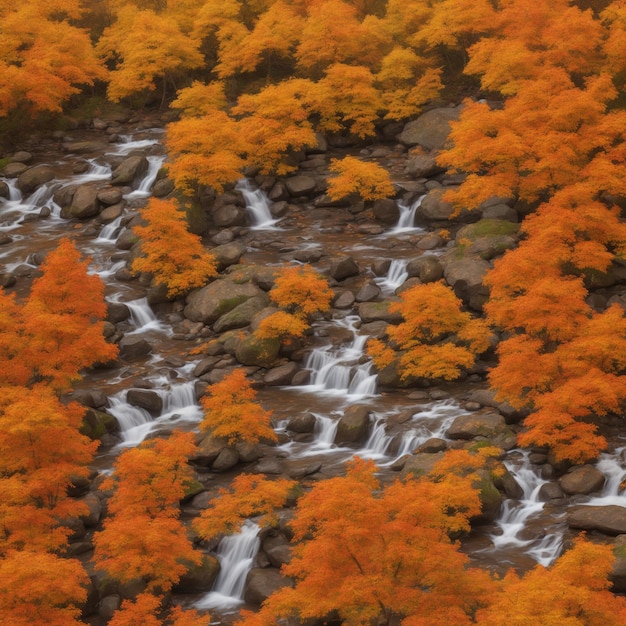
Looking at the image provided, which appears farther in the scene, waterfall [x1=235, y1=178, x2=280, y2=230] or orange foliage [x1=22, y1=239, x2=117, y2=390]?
waterfall [x1=235, y1=178, x2=280, y2=230]

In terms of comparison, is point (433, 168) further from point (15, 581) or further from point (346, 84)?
point (15, 581)

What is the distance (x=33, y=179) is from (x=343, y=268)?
21.7 meters

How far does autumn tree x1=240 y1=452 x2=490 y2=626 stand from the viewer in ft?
66.2

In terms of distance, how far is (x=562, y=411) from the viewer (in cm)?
2848

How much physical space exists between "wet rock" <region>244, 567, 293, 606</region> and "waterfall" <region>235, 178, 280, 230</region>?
26046 millimetres

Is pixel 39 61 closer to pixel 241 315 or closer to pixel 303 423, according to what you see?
pixel 241 315

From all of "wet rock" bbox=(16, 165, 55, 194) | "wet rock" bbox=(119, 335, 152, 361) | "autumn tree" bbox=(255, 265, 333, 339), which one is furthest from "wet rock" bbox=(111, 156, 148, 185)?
"autumn tree" bbox=(255, 265, 333, 339)

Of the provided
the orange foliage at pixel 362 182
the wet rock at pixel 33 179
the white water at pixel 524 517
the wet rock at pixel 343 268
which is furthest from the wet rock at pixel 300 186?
the white water at pixel 524 517

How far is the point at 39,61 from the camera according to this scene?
56031mm

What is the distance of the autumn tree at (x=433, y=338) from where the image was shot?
3409 centimetres

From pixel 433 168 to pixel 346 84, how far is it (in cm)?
868

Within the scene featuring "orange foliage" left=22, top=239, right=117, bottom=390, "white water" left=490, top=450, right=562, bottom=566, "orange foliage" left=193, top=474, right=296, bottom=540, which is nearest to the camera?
"white water" left=490, top=450, right=562, bottom=566

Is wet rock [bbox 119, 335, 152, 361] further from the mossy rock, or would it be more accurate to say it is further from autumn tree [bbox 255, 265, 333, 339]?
autumn tree [bbox 255, 265, 333, 339]

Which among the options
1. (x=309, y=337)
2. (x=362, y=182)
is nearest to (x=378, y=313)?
(x=309, y=337)
